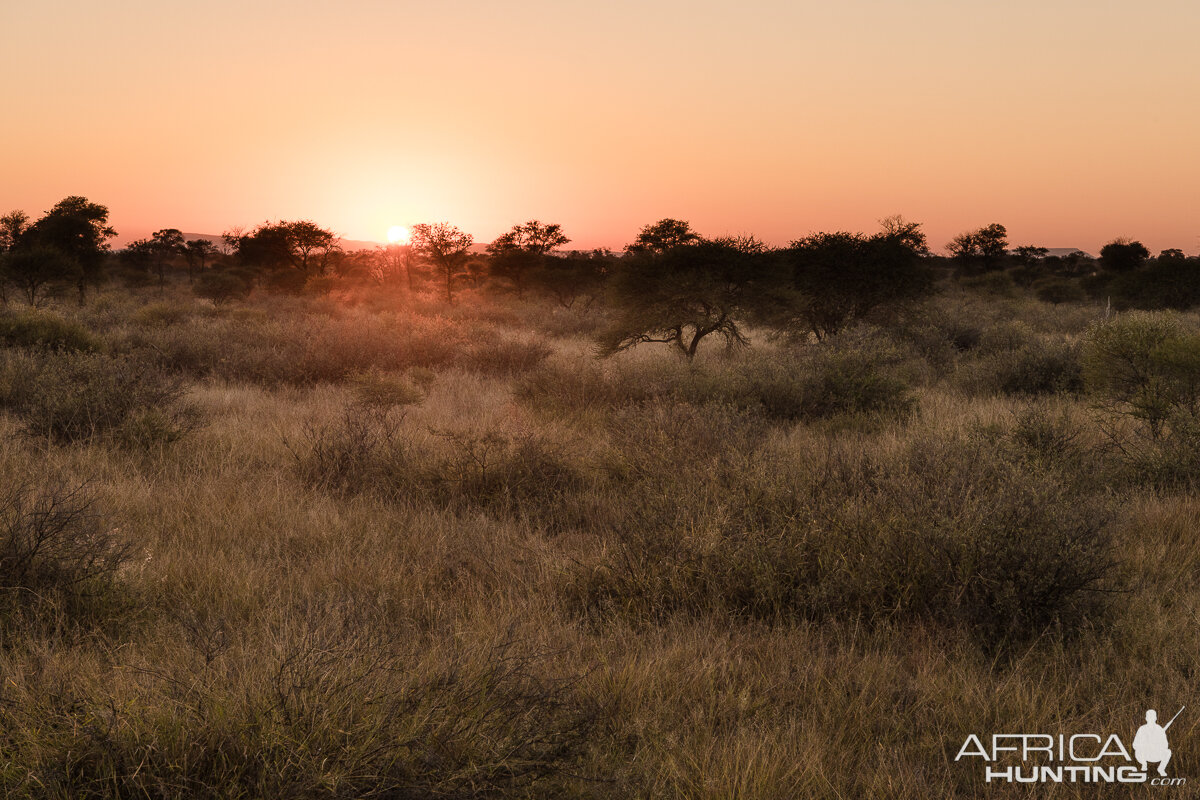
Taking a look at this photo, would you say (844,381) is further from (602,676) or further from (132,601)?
(132,601)

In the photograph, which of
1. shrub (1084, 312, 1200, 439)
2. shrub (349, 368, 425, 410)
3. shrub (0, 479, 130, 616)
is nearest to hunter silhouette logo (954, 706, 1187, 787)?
shrub (0, 479, 130, 616)

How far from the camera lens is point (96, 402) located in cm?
754

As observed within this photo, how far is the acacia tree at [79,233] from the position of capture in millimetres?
36531

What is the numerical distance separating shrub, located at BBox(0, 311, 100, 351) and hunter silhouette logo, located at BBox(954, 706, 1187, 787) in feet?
47.5

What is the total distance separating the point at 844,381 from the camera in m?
9.84

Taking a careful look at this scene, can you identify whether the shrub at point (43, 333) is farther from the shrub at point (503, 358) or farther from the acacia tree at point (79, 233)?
the acacia tree at point (79, 233)

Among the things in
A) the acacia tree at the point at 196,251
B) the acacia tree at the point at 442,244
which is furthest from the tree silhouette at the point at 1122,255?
the acacia tree at the point at 196,251

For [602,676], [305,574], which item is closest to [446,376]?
[305,574]

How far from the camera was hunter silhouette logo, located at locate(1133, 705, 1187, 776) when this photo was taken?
2.70m

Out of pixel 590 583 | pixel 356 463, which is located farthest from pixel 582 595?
pixel 356 463

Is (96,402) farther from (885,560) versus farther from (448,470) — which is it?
(885,560)

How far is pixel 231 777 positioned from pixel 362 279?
5157cm

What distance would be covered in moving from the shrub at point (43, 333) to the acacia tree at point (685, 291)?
9649mm

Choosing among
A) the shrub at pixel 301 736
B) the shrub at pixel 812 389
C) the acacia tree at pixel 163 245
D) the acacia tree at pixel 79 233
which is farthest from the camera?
the acacia tree at pixel 163 245
